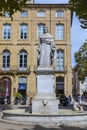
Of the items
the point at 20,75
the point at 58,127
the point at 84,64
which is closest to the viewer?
the point at 58,127

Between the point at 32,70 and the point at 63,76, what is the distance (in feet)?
16.1

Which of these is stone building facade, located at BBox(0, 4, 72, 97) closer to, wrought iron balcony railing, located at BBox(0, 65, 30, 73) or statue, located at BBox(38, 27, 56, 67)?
wrought iron balcony railing, located at BBox(0, 65, 30, 73)

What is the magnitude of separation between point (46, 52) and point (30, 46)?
39.1 m

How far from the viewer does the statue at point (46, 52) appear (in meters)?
20.8

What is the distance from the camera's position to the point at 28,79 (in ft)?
192

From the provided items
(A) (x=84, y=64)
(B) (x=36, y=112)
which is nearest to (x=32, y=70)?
(A) (x=84, y=64)

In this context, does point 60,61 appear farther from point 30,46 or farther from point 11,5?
point 11,5

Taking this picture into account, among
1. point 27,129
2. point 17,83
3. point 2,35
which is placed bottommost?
point 27,129

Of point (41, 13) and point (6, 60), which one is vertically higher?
point (41, 13)

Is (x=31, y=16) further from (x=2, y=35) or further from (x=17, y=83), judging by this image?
(x=17, y=83)

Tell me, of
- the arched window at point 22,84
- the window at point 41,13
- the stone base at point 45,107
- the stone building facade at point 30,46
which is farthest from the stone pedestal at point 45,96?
the window at point 41,13

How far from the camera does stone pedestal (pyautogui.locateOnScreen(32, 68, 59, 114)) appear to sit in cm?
1975

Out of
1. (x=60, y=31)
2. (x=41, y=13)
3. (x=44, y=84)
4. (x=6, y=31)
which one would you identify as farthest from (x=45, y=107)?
(x=41, y=13)

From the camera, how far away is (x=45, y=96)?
20.1m
